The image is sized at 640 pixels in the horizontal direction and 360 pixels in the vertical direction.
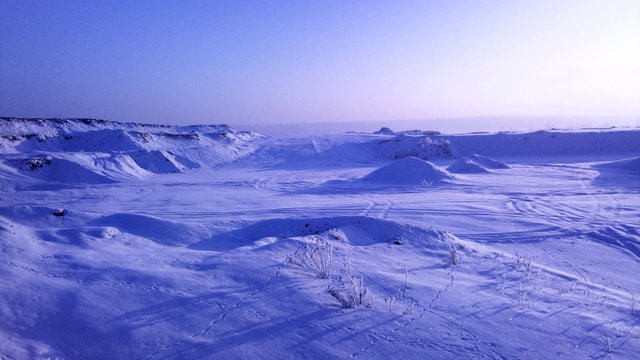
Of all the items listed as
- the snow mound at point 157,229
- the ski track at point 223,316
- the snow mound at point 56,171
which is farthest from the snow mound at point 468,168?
the ski track at point 223,316

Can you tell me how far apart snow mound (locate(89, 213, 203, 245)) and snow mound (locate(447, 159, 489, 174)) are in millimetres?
16944

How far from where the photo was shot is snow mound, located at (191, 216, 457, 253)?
688 centimetres

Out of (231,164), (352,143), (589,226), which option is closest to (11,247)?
(589,226)

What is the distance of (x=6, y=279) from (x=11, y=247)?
1.61 m

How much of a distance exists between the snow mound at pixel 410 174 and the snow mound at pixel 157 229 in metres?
11.9

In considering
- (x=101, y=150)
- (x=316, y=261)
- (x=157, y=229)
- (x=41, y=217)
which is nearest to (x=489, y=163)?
(x=157, y=229)

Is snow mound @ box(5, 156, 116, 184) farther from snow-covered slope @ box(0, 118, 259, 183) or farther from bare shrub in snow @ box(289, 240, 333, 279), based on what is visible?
bare shrub in snow @ box(289, 240, 333, 279)

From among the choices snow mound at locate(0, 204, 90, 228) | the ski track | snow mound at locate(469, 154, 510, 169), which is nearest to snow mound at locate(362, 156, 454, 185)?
snow mound at locate(469, 154, 510, 169)

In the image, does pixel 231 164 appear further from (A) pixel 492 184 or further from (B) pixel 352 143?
(A) pixel 492 184

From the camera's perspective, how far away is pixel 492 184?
17656 mm

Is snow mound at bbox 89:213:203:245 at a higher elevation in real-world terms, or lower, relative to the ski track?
lower

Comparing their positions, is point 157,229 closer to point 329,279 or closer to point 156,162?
point 329,279

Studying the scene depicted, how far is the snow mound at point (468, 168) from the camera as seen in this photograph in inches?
866

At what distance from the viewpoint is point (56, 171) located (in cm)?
2028
